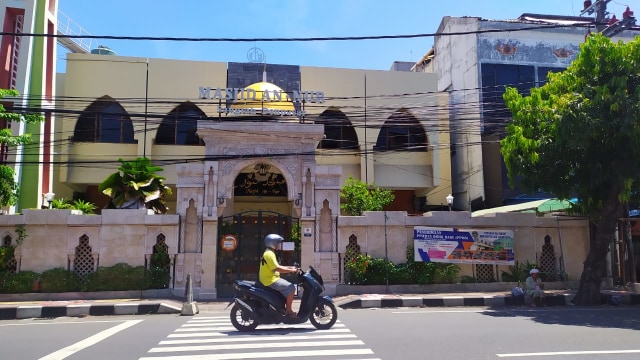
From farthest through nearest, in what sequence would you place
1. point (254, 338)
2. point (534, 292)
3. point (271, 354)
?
point (534, 292), point (254, 338), point (271, 354)

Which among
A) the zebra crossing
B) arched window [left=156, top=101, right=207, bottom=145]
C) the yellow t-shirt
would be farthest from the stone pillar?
arched window [left=156, top=101, right=207, bottom=145]

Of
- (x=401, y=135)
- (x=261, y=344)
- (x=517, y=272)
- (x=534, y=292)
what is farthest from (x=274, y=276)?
(x=401, y=135)

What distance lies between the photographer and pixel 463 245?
14.3m

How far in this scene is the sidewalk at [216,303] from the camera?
36.9 feet

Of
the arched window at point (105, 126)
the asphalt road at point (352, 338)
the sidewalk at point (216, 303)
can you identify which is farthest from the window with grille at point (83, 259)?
the arched window at point (105, 126)

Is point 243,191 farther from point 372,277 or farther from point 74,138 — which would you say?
point 372,277

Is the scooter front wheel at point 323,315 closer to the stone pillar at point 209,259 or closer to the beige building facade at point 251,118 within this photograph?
the stone pillar at point 209,259

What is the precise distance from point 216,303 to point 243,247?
1896 mm

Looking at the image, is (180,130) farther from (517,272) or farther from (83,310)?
(517,272)

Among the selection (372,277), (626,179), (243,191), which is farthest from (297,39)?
(243,191)

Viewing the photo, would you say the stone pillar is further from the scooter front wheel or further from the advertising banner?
the scooter front wheel

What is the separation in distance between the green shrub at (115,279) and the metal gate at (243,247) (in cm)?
210

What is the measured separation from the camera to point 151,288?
526 inches

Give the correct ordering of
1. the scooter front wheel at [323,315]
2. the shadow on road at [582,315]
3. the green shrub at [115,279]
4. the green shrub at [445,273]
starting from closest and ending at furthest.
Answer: the scooter front wheel at [323,315] < the shadow on road at [582,315] < the green shrub at [115,279] < the green shrub at [445,273]
